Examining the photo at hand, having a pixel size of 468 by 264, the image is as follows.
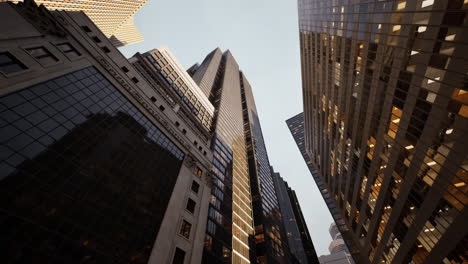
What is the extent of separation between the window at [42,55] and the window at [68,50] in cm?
242

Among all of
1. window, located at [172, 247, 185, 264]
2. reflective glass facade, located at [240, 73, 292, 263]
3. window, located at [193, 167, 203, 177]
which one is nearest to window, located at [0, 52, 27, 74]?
A: window, located at [172, 247, 185, 264]

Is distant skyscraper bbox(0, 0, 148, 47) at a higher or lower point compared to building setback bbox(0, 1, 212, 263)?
higher

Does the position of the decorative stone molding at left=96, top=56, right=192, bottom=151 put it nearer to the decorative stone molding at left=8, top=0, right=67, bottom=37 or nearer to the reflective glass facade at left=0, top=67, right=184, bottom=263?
the reflective glass facade at left=0, top=67, right=184, bottom=263

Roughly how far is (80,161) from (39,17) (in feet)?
65.9

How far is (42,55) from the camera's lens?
2362cm

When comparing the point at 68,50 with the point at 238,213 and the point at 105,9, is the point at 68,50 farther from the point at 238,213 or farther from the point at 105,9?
the point at 105,9

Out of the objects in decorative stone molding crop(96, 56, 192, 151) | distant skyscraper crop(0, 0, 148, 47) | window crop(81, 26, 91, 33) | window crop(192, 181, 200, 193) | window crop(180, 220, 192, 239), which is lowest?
window crop(180, 220, 192, 239)

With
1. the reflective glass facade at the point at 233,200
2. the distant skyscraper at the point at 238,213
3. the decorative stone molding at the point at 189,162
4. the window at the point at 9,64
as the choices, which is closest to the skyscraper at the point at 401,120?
the distant skyscraper at the point at 238,213

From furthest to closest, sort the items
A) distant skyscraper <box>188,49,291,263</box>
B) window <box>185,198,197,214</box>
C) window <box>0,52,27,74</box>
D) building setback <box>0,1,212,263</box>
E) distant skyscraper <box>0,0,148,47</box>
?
distant skyscraper <box>0,0,148,47</box> < distant skyscraper <box>188,49,291,263</box> < window <box>185,198,197,214</box> < window <box>0,52,27,74</box> < building setback <box>0,1,212,263</box>

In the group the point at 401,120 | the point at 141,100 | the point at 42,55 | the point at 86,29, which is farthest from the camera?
the point at 141,100

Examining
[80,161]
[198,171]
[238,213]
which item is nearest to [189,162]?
[198,171]

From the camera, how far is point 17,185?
15562 millimetres

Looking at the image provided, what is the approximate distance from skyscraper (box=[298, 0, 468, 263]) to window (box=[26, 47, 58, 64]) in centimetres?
3743

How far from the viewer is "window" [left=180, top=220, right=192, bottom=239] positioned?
2923 cm
